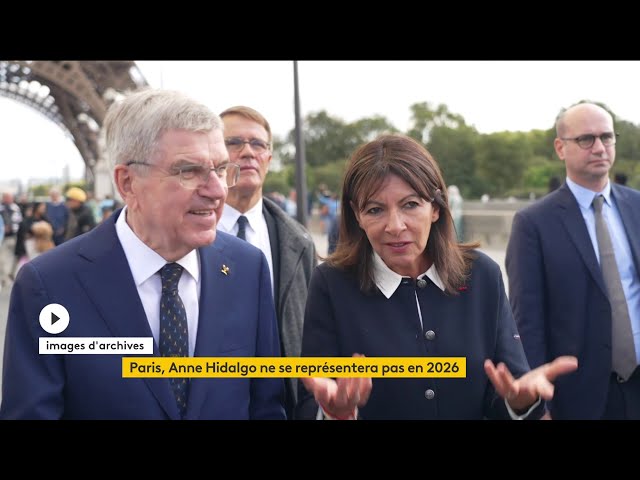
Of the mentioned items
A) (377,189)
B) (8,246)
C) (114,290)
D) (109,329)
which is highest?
(8,246)

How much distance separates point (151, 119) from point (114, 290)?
1.87 feet

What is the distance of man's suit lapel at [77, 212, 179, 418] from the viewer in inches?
99.5

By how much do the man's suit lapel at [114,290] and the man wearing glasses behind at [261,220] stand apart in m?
0.98

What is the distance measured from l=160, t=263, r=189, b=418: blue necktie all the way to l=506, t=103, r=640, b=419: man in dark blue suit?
1.59 metres

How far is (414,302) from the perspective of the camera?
2828 millimetres

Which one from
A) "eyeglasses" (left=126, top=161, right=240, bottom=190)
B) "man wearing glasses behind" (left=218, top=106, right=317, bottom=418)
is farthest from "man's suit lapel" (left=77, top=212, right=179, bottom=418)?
"man wearing glasses behind" (left=218, top=106, right=317, bottom=418)

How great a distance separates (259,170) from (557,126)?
1.39m

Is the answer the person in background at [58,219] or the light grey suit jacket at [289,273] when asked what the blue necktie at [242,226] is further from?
the person in background at [58,219]

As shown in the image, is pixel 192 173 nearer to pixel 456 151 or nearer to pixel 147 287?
pixel 147 287

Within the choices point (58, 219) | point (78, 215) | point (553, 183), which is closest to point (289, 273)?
point (553, 183)

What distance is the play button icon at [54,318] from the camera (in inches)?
100

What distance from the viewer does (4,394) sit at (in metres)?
2.52
